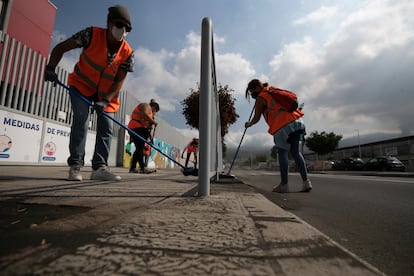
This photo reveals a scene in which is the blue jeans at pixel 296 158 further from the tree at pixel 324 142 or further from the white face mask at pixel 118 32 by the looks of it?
the tree at pixel 324 142

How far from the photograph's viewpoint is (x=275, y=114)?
2824mm

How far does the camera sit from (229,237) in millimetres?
616

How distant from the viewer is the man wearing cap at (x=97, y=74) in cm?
213

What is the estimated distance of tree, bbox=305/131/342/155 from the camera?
38438 mm

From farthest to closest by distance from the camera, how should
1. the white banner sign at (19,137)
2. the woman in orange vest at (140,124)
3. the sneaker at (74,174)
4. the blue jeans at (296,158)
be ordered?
the white banner sign at (19,137)
the woman in orange vest at (140,124)
the blue jeans at (296,158)
the sneaker at (74,174)

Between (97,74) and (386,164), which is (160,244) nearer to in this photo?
(97,74)

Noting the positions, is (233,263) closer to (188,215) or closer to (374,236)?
(188,215)

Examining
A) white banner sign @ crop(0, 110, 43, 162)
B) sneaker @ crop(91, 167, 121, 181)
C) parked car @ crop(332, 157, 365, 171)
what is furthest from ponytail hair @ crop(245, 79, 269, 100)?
parked car @ crop(332, 157, 365, 171)

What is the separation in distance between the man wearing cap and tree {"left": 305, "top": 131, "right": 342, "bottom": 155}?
4181cm

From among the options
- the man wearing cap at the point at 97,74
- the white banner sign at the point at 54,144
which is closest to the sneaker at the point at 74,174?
the man wearing cap at the point at 97,74

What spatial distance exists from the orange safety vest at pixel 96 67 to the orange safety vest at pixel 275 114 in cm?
176

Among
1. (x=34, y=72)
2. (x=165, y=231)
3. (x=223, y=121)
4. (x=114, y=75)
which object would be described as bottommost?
(x=165, y=231)

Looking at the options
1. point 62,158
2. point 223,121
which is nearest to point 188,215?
point 62,158

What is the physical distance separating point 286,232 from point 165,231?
385 mm
